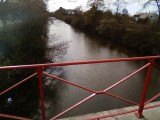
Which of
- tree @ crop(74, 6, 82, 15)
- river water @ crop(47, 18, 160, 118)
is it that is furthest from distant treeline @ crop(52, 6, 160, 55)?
river water @ crop(47, 18, 160, 118)

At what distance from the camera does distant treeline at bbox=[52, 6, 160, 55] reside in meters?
25.4

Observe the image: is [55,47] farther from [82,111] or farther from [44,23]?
[82,111]

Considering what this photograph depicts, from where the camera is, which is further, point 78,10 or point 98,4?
point 78,10

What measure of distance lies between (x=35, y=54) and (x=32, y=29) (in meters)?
2.23

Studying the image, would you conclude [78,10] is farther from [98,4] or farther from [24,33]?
[24,33]

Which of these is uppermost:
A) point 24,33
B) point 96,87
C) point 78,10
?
point 78,10

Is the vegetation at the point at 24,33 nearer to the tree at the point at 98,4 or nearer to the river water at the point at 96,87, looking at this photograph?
the river water at the point at 96,87

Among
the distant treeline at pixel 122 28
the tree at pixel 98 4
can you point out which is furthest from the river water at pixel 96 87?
the tree at pixel 98 4

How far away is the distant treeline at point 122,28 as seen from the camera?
25.4 meters

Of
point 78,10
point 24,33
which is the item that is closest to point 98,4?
point 78,10

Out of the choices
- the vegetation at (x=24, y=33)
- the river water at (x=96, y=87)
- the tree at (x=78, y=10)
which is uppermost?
the tree at (x=78, y=10)

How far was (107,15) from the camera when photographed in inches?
1607

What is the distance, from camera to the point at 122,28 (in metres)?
32.4

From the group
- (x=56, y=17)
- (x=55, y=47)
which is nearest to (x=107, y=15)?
(x=56, y=17)
